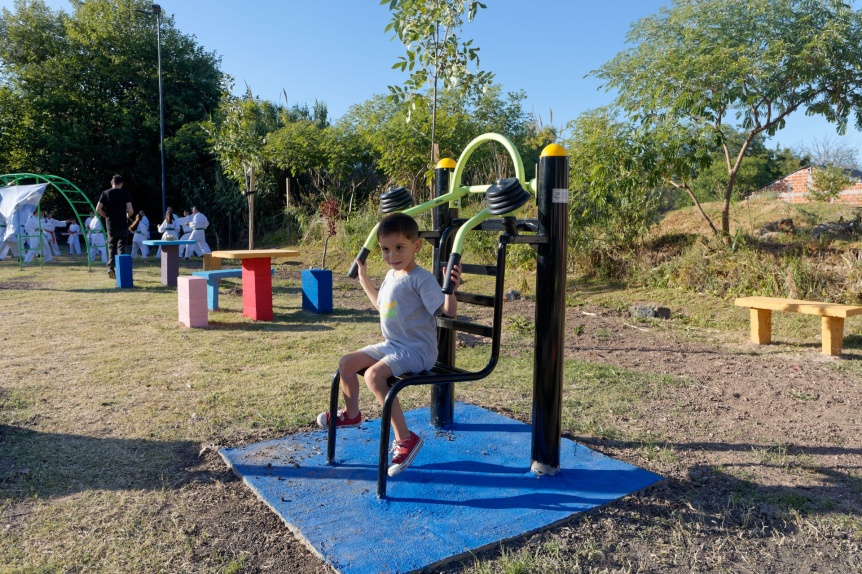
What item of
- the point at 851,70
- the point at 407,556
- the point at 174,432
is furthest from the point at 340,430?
the point at 851,70

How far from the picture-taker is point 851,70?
28.8ft

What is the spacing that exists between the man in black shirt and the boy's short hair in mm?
11127

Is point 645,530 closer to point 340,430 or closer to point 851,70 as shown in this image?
point 340,430

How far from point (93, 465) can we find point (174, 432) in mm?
594

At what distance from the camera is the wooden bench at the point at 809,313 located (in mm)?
6227

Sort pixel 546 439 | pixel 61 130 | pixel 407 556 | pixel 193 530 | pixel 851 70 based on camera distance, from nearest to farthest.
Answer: pixel 407 556 → pixel 193 530 → pixel 546 439 → pixel 851 70 → pixel 61 130

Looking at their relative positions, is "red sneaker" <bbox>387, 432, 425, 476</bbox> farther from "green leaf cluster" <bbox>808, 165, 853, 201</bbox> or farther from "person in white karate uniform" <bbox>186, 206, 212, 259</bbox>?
"person in white karate uniform" <bbox>186, 206, 212, 259</bbox>

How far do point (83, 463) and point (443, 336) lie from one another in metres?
2.03

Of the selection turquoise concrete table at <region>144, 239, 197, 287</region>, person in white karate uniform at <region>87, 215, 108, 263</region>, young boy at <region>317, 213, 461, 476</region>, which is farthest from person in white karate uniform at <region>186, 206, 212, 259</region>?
young boy at <region>317, 213, 461, 476</region>

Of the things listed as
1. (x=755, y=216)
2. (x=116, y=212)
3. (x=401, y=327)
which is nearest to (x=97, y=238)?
(x=116, y=212)

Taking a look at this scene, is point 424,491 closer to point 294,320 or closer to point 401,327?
point 401,327

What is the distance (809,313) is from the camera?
671 centimetres

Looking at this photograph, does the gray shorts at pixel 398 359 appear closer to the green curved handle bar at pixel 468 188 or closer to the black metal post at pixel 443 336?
the green curved handle bar at pixel 468 188

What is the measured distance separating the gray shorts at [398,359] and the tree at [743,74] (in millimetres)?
6992
